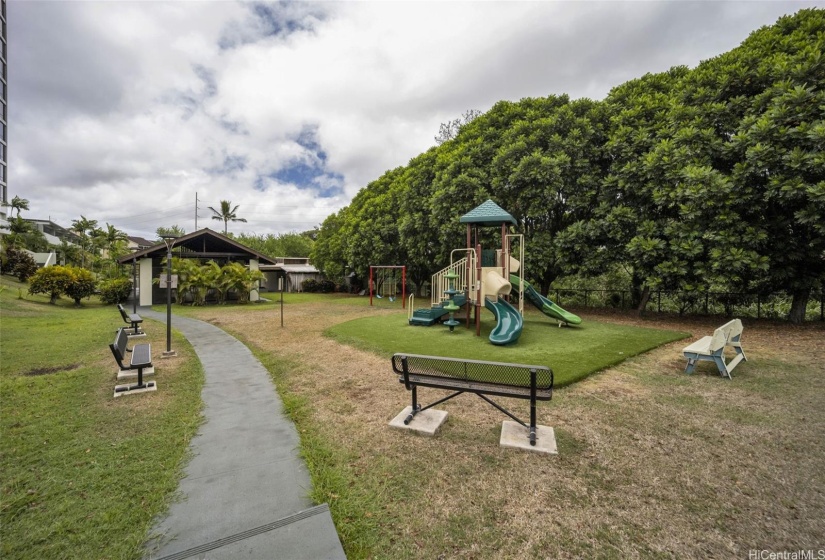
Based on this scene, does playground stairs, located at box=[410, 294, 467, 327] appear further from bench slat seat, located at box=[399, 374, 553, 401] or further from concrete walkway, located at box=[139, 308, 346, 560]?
bench slat seat, located at box=[399, 374, 553, 401]

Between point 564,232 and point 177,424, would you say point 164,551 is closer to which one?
point 177,424

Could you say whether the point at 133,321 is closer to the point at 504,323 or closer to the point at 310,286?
the point at 504,323

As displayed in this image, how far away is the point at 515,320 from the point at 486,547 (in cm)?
736

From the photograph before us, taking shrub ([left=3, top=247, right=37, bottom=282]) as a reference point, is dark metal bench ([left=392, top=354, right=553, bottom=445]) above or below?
below

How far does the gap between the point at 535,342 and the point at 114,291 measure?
22440mm

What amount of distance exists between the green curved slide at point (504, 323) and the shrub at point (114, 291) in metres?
20.8

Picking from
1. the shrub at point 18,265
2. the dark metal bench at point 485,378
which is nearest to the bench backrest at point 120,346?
the dark metal bench at point 485,378

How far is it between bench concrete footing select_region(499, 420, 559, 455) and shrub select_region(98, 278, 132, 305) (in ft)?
76.8

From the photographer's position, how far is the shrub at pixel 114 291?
19406mm

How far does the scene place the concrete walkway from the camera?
234 cm

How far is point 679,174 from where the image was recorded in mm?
10305

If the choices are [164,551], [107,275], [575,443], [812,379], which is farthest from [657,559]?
[107,275]

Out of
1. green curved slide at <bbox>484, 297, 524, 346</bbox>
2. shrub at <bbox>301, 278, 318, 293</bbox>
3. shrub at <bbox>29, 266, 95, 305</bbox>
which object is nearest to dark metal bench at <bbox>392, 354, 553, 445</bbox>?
green curved slide at <bbox>484, 297, 524, 346</bbox>

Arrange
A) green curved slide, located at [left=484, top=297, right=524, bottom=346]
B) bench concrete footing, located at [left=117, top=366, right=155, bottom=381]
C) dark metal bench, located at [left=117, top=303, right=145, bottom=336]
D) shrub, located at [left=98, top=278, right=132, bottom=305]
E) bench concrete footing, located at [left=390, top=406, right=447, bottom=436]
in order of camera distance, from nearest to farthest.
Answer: bench concrete footing, located at [left=390, top=406, right=447, bottom=436]
bench concrete footing, located at [left=117, top=366, right=155, bottom=381]
green curved slide, located at [left=484, top=297, right=524, bottom=346]
dark metal bench, located at [left=117, top=303, right=145, bottom=336]
shrub, located at [left=98, top=278, right=132, bottom=305]
